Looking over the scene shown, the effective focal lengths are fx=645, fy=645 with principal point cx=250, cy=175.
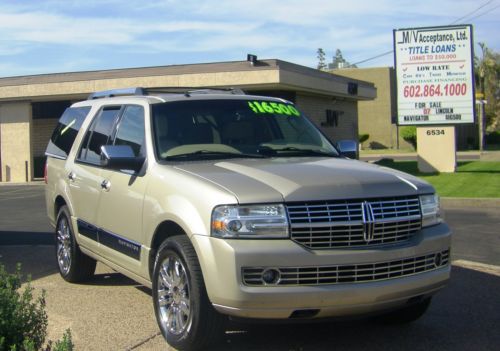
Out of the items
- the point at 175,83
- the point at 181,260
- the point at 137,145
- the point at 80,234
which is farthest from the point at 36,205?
the point at 181,260

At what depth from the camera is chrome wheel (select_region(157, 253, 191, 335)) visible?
4742mm

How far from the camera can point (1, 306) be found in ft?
12.8

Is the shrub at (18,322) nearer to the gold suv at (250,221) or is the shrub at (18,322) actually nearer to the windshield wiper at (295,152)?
the gold suv at (250,221)

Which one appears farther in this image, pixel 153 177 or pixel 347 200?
pixel 153 177

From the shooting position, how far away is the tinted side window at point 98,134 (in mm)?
6566

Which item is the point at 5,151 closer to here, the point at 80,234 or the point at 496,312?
the point at 80,234

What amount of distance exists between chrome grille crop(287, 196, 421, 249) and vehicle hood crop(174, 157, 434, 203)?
0.06m

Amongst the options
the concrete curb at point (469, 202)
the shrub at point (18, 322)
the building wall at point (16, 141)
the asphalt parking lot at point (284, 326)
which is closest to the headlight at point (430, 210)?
the asphalt parking lot at point (284, 326)

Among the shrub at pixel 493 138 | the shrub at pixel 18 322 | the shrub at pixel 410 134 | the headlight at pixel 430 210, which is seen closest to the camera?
the shrub at pixel 18 322

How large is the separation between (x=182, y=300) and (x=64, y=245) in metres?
3.11

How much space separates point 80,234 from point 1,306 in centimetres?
297

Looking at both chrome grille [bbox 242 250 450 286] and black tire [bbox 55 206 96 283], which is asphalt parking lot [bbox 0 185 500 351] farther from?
chrome grille [bbox 242 250 450 286]

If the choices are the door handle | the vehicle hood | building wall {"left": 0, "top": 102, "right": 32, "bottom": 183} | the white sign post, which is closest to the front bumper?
the vehicle hood

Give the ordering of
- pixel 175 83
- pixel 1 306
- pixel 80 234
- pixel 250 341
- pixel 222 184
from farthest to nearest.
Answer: pixel 175 83
pixel 80 234
pixel 250 341
pixel 222 184
pixel 1 306
